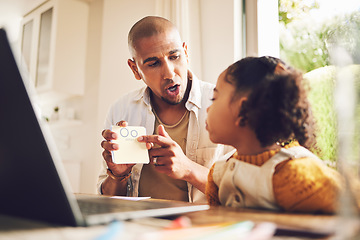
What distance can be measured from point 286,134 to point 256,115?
90 mm

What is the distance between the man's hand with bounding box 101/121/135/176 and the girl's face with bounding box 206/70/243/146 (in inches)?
13.8

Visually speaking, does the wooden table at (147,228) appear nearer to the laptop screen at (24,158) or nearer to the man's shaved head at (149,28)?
the laptop screen at (24,158)

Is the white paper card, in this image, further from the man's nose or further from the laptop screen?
the laptop screen

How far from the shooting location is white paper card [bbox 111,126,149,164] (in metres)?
1.07

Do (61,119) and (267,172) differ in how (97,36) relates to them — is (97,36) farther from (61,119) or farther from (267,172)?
(267,172)

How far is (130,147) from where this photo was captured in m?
1.09

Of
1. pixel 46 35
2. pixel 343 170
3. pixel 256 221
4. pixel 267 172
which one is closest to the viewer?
pixel 343 170

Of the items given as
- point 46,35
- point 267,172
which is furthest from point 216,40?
point 46,35

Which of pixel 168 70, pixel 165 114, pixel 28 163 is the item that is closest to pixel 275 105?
pixel 28 163

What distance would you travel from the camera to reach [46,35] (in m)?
3.33

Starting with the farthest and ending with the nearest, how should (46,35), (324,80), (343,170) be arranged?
1. (46,35)
2. (324,80)
3. (343,170)

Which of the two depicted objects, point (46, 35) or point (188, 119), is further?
point (46, 35)

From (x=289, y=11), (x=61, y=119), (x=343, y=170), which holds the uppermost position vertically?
(x=289, y=11)

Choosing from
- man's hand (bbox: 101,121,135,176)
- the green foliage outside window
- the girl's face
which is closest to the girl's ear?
the girl's face
